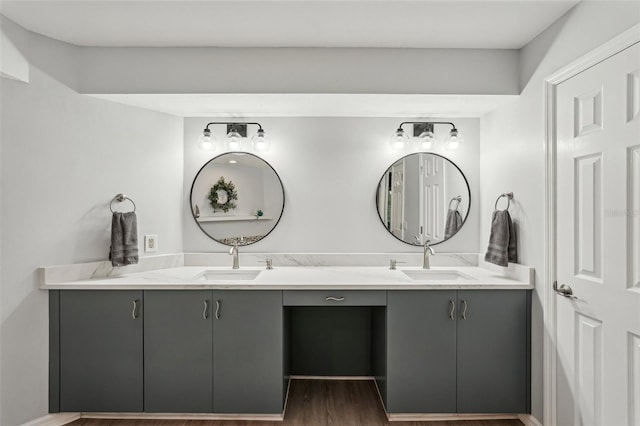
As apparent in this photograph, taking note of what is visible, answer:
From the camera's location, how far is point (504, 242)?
2342 millimetres

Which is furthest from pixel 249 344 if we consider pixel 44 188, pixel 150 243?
pixel 44 188

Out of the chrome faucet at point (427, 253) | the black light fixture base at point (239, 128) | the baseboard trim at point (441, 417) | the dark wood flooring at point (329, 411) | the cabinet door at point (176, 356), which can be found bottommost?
the dark wood flooring at point (329, 411)

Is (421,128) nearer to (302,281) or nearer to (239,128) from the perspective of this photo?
(239,128)

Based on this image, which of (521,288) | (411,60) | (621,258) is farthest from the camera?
(411,60)

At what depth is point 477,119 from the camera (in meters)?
2.93

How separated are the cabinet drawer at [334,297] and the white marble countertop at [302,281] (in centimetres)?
3

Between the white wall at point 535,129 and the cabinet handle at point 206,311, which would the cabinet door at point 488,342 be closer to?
the white wall at point 535,129

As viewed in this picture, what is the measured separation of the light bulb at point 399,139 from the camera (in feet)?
9.25

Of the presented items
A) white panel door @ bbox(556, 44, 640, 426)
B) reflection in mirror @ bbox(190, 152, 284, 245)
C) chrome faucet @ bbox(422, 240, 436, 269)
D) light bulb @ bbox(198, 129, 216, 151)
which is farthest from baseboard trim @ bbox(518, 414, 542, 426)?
light bulb @ bbox(198, 129, 216, 151)

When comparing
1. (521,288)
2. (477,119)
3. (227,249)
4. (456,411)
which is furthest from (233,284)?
(477,119)

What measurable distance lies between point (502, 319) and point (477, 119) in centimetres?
157

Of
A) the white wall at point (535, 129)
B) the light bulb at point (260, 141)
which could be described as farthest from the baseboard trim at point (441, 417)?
the light bulb at point (260, 141)

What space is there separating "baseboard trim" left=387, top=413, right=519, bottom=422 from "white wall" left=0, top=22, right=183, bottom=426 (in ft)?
6.92

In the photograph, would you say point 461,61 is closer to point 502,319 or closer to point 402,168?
point 402,168
